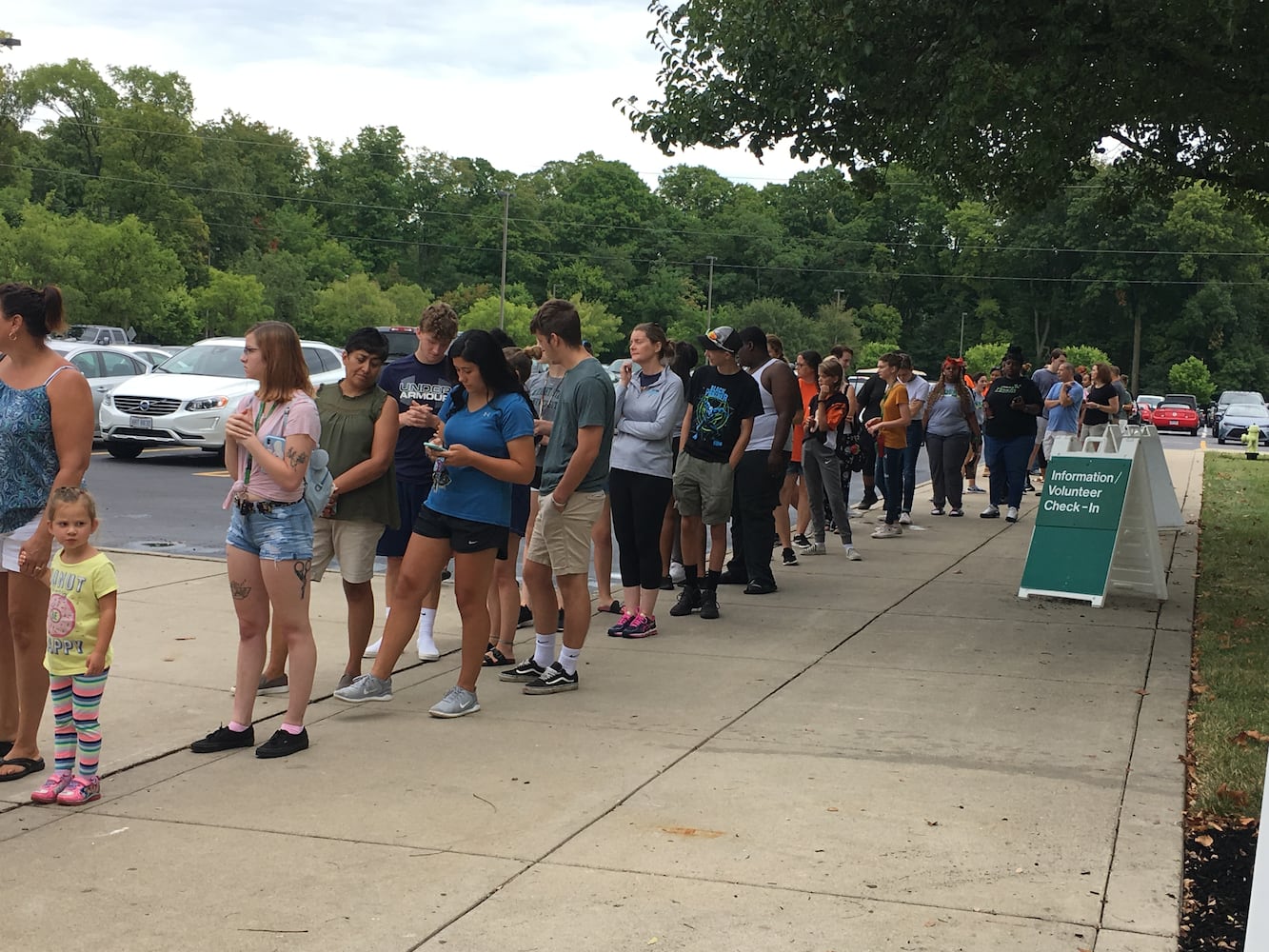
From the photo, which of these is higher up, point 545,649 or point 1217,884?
point 545,649

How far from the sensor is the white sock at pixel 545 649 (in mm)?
7273

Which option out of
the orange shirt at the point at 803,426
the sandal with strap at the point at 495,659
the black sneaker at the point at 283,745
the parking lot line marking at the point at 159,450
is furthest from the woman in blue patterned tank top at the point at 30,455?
the parking lot line marking at the point at 159,450

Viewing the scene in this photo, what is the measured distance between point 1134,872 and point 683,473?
16.6 feet

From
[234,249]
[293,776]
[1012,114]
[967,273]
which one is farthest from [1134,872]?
[967,273]

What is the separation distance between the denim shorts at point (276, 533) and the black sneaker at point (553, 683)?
5.37 ft

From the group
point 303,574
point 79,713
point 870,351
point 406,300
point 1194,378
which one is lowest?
point 79,713

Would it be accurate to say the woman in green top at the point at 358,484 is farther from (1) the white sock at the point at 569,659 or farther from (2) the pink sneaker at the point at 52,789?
(2) the pink sneaker at the point at 52,789

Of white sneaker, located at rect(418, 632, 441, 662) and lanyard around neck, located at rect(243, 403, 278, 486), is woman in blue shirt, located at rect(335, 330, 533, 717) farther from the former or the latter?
white sneaker, located at rect(418, 632, 441, 662)

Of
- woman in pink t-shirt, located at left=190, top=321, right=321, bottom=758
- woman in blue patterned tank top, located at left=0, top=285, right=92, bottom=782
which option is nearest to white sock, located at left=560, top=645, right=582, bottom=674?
woman in pink t-shirt, located at left=190, top=321, right=321, bottom=758

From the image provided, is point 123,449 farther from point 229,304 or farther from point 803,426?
point 229,304

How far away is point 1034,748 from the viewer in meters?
6.13

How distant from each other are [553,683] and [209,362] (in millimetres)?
15078

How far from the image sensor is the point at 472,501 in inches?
253

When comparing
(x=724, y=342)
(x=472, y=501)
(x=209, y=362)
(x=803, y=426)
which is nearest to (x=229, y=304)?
(x=209, y=362)
